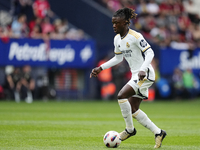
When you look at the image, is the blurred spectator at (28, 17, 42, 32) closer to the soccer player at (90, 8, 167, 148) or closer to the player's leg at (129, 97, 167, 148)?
the soccer player at (90, 8, 167, 148)

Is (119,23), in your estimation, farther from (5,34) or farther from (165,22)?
(165,22)

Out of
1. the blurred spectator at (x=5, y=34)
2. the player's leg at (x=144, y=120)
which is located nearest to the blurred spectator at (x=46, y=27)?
the blurred spectator at (x=5, y=34)

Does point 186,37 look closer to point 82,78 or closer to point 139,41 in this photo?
point 82,78

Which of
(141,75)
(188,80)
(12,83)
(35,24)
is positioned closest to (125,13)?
(141,75)

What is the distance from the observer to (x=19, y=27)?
2028 centimetres

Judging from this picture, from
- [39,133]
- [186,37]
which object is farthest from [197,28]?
[39,133]

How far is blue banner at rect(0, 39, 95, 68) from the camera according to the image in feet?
65.9

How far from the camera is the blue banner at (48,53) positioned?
20078 mm

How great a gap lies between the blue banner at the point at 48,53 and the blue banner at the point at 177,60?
4011 mm

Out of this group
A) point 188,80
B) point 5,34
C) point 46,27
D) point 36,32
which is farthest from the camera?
point 188,80

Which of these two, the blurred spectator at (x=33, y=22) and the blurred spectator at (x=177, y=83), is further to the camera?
the blurred spectator at (x=177, y=83)

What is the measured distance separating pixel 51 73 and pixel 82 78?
1638 millimetres

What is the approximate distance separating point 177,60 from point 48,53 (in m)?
7.26

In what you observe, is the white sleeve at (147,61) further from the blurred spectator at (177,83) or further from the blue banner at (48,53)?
the blurred spectator at (177,83)
